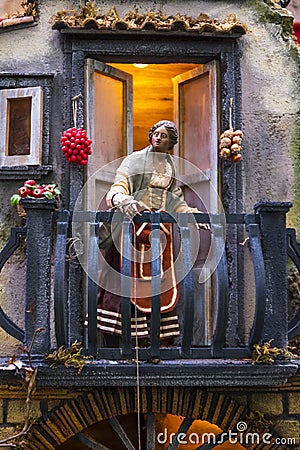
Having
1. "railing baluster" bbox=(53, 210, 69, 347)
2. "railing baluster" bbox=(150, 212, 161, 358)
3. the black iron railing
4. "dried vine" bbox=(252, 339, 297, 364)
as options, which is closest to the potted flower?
the black iron railing

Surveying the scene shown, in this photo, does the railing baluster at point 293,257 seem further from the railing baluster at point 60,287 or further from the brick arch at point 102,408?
the railing baluster at point 60,287

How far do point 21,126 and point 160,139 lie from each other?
1118 mm

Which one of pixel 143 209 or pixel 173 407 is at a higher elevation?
pixel 143 209

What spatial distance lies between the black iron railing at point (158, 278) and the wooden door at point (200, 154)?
0.76 m

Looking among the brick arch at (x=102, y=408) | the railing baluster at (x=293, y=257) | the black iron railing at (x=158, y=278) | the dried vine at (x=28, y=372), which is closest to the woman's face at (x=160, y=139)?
the black iron railing at (x=158, y=278)

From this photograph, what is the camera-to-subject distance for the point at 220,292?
7.04 metres

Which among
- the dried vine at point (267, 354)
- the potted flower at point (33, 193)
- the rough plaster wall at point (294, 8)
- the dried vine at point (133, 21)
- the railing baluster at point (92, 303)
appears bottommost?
the dried vine at point (267, 354)

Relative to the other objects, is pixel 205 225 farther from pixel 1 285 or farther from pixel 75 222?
pixel 1 285

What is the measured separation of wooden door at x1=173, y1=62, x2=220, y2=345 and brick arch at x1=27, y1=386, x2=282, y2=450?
2.44ft

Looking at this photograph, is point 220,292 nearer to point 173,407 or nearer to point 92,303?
point 92,303

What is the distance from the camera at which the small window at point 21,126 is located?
26.5 feet

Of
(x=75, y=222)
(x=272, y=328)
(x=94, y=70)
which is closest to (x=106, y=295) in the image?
(x=75, y=222)

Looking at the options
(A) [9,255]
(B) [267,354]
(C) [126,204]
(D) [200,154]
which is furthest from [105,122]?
(B) [267,354]

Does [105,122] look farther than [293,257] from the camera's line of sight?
Yes
